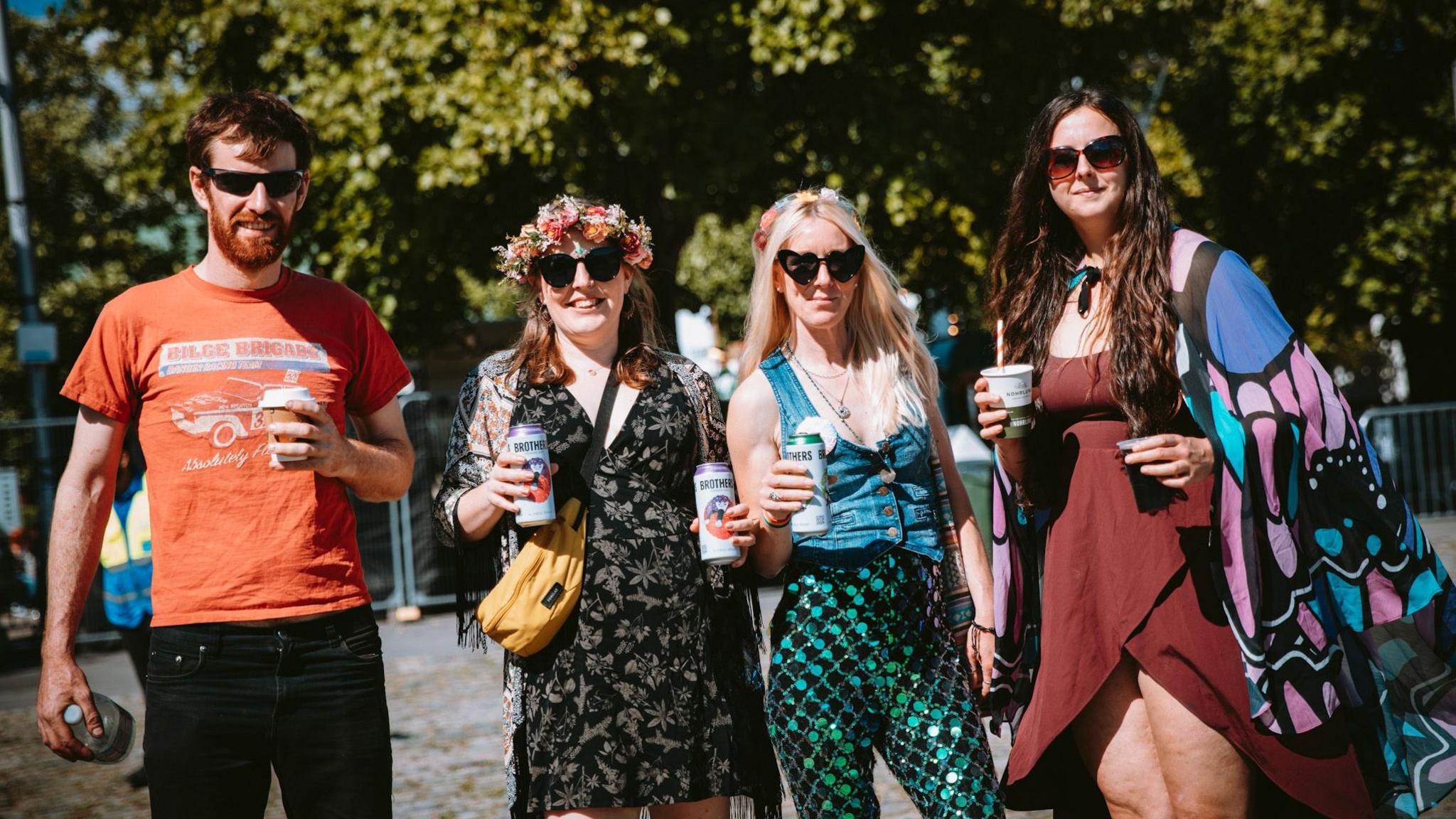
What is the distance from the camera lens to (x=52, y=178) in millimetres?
23078

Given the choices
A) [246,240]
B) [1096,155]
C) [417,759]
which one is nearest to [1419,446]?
[417,759]

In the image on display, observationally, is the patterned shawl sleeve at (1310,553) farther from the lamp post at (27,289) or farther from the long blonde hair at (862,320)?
the lamp post at (27,289)

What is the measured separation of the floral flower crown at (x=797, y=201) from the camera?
342 centimetres

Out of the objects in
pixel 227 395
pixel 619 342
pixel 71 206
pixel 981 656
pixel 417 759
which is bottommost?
pixel 417 759

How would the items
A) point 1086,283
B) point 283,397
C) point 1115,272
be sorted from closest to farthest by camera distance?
point 283,397 < point 1115,272 < point 1086,283

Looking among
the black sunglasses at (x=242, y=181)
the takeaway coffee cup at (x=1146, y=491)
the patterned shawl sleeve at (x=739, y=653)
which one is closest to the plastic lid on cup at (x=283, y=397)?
the black sunglasses at (x=242, y=181)

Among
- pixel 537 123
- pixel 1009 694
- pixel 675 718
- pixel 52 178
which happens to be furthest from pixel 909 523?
pixel 52 178

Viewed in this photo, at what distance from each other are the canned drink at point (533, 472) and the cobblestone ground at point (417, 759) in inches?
115

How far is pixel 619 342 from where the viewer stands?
344cm

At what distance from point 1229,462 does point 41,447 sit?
1134 centimetres

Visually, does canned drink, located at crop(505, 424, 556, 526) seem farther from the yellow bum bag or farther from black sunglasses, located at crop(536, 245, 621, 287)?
black sunglasses, located at crop(536, 245, 621, 287)

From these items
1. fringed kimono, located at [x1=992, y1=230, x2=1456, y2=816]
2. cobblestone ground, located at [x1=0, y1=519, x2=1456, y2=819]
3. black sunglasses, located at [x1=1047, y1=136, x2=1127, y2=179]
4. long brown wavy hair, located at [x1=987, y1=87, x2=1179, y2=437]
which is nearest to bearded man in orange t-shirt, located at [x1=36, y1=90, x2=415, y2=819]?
long brown wavy hair, located at [x1=987, y1=87, x2=1179, y2=437]

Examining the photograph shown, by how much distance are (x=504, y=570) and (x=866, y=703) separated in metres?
0.99

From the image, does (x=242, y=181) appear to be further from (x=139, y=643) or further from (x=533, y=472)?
(x=139, y=643)
